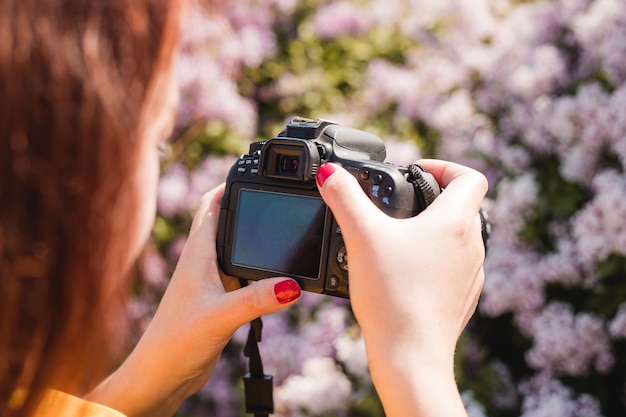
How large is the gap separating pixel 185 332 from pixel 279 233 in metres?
0.21

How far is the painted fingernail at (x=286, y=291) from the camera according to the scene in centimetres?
111

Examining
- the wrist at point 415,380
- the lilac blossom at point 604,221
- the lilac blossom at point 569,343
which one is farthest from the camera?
the lilac blossom at point 569,343

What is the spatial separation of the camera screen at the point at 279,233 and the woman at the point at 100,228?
0.24 m

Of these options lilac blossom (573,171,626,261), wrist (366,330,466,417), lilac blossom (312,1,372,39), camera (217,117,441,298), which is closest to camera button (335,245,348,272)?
camera (217,117,441,298)

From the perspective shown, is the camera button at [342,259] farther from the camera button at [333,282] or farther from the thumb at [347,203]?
the thumb at [347,203]

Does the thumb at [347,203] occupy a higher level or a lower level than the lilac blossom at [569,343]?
higher

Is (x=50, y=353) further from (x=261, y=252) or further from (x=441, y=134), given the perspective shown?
(x=441, y=134)

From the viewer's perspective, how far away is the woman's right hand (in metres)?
0.80

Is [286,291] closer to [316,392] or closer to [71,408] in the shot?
[71,408]

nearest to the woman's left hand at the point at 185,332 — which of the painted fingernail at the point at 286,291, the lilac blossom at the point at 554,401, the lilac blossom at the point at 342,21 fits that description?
the painted fingernail at the point at 286,291

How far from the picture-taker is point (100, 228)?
2.17ft

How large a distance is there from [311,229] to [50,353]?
544mm

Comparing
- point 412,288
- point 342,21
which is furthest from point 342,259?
A: point 342,21

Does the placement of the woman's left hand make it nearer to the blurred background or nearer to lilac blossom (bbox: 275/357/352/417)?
the blurred background
